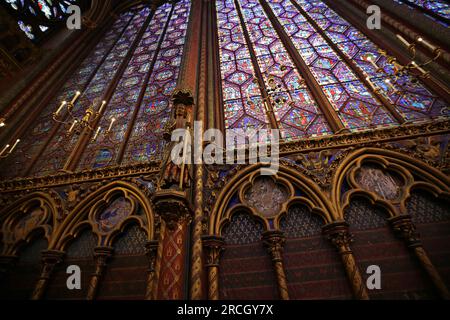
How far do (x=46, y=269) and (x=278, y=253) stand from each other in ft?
12.6

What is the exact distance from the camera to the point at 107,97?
27.0 feet

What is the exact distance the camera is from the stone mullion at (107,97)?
6.15 m

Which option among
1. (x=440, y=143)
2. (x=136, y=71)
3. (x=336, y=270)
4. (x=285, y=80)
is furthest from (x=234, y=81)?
(x=336, y=270)

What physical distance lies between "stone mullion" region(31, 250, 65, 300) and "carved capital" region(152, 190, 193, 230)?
238 cm

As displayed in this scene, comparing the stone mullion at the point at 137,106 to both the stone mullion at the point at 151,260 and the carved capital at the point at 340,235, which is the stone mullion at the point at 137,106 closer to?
the stone mullion at the point at 151,260

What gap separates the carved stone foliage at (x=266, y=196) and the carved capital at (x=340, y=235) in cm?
82

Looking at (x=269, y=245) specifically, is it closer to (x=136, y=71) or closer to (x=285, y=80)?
(x=285, y=80)

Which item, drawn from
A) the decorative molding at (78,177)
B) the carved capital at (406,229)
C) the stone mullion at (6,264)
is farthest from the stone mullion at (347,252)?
the stone mullion at (6,264)

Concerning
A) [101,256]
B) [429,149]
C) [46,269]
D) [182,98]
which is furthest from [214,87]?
[46,269]

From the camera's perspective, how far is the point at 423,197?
4.08 meters

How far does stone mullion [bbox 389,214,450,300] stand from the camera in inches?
123

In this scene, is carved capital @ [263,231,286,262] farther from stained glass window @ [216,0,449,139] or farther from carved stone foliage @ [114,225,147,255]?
stained glass window @ [216,0,449,139]

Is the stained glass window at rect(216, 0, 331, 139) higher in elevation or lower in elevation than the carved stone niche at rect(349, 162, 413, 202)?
higher

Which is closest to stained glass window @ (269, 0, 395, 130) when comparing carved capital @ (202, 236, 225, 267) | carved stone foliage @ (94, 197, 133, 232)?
carved capital @ (202, 236, 225, 267)
